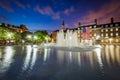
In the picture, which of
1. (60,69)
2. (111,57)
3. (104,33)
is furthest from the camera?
(104,33)

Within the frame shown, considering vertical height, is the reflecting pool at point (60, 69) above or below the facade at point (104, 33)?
below

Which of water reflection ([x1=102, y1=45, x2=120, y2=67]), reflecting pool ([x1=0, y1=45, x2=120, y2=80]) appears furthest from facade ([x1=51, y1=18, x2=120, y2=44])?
reflecting pool ([x1=0, y1=45, x2=120, y2=80])

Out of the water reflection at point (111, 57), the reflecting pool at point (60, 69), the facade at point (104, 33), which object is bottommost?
the reflecting pool at point (60, 69)

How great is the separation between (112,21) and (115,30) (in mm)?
7799

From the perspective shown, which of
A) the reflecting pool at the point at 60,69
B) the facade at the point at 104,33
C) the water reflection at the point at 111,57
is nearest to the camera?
the reflecting pool at the point at 60,69

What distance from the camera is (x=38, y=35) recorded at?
9294 cm

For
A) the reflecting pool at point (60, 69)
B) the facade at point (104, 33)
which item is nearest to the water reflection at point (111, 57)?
the reflecting pool at point (60, 69)

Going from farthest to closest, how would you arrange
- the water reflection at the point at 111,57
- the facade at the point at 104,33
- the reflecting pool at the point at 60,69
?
the facade at the point at 104,33 < the water reflection at the point at 111,57 < the reflecting pool at the point at 60,69

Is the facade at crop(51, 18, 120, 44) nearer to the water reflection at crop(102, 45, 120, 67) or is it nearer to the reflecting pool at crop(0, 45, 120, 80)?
the water reflection at crop(102, 45, 120, 67)

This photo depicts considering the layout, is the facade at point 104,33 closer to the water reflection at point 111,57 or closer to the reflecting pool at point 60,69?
the water reflection at point 111,57

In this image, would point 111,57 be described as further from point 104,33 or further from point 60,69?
point 104,33

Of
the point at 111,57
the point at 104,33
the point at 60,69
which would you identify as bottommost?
the point at 60,69

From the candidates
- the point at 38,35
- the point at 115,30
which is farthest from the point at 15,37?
the point at 115,30

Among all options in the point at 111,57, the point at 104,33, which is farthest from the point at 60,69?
the point at 104,33
